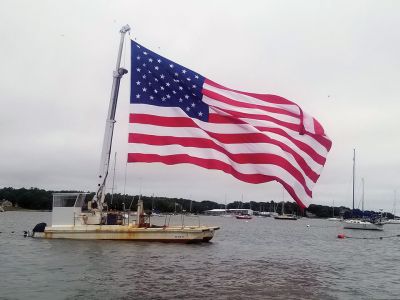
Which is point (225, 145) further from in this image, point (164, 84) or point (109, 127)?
point (109, 127)

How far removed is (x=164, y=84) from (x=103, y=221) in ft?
62.0

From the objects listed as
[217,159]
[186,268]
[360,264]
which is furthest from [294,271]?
[217,159]

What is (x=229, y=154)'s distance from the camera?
20.8 metres

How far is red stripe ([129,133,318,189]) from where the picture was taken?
19.6 meters

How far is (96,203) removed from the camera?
128 feet

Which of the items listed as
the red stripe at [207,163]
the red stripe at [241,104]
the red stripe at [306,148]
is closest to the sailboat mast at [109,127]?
the red stripe at [207,163]

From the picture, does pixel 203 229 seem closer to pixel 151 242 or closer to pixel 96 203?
pixel 151 242

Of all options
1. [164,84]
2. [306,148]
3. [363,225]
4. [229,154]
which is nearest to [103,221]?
[164,84]

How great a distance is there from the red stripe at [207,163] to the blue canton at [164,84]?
1907mm

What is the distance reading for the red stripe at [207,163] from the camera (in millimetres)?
19569

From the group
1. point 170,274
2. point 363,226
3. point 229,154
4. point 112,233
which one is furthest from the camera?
point 363,226

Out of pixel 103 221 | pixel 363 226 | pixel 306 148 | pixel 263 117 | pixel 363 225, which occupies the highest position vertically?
pixel 263 117

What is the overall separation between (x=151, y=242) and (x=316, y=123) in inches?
895

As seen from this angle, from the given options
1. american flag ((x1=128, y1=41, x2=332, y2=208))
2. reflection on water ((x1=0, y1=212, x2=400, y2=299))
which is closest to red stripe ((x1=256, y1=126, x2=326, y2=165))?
american flag ((x1=128, y1=41, x2=332, y2=208))
